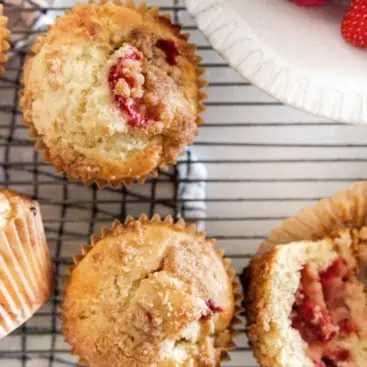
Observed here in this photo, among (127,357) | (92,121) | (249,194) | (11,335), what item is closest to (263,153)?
(249,194)

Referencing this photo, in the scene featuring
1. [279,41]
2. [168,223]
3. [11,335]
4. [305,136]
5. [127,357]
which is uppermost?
[279,41]

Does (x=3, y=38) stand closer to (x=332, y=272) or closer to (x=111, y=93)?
(x=111, y=93)

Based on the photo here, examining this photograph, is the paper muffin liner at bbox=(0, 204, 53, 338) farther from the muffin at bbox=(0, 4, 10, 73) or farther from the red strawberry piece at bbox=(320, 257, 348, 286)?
the red strawberry piece at bbox=(320, 257, 348, 286)

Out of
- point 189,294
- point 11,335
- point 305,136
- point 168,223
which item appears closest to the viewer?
point 189,294

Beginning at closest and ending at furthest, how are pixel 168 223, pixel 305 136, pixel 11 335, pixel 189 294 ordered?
pixel 189 294
pixel 168 223
pixel 11 335
pixel 305 136

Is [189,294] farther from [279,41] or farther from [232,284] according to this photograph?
[279,41]

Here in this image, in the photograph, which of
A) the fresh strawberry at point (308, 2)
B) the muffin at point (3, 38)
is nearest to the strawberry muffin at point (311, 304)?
the fresh strawberry at point (308, 2)

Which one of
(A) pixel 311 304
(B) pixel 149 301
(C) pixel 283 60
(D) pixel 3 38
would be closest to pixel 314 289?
(A) pixel 311 304
